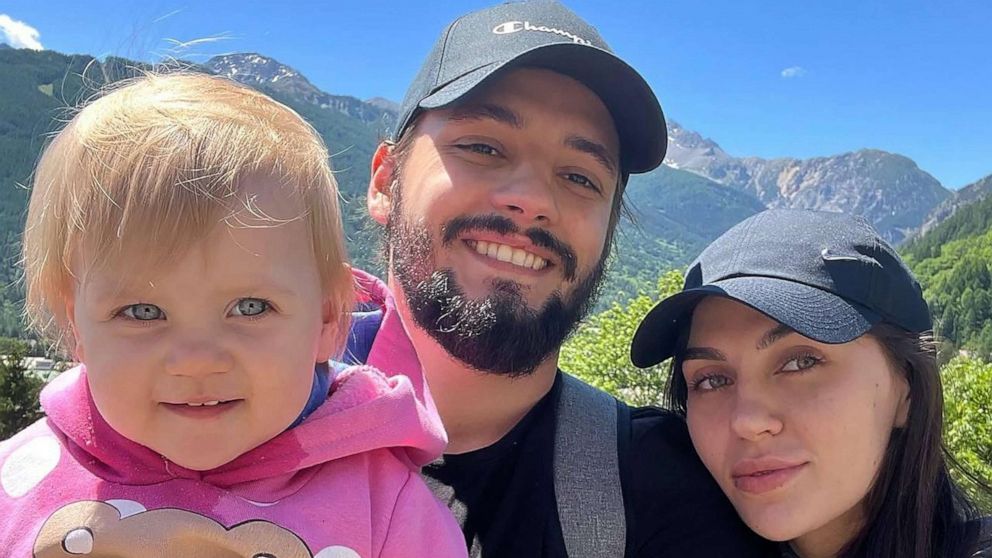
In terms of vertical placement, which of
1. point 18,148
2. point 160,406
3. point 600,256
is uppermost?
point 600,256

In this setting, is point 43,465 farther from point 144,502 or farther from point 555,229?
point 555,229

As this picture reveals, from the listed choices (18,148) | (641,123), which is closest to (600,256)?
(641,123)

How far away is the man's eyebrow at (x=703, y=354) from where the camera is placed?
7.43ft

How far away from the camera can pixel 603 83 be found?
2553 millimetres

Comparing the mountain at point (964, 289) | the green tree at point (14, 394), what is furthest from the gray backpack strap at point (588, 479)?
the mountain at point (964, 289)

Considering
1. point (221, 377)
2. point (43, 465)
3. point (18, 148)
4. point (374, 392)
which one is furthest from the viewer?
point (18, 148)

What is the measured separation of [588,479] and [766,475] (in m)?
0.54

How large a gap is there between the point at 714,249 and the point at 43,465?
2075 mm

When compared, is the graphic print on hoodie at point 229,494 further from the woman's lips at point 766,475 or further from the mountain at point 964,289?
the mountain at point 964,289

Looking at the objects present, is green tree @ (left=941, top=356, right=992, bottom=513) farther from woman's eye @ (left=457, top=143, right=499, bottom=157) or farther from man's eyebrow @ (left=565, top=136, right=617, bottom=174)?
woman's eye @ (left=457, top=143, right=499, bottom=157)

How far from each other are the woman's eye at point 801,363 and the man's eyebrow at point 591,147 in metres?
0.95

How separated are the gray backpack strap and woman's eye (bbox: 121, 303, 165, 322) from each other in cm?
121

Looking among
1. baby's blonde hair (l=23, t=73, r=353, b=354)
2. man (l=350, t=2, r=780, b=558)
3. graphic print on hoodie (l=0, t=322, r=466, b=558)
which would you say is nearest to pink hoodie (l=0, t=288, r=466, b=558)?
graphic print on hoodie (l=0, t=322, r=466, b=558)

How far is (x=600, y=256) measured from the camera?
273 cm
